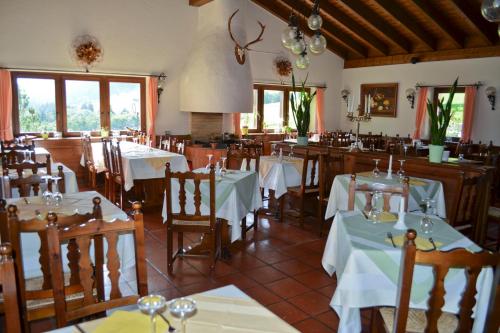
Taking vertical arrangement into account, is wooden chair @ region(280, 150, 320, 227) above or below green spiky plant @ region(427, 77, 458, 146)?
below

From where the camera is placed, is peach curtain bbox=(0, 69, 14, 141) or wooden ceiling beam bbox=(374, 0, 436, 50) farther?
wooden ceiling beam bbox=(374, 0, 436, 50)

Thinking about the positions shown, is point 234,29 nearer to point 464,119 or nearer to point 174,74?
point 174,74

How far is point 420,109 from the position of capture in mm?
10164

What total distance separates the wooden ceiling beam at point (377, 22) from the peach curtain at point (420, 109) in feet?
3.78

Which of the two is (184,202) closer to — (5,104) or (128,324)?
(128,324)

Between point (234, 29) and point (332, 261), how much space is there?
705 centimetres

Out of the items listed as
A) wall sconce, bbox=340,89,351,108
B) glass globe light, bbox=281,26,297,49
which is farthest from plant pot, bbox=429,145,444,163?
wall sconce, bbox=340,89,351,108

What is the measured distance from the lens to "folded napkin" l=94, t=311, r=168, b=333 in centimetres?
141

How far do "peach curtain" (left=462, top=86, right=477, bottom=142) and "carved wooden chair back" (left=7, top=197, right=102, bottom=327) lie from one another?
909cm

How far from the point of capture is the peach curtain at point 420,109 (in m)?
10.1

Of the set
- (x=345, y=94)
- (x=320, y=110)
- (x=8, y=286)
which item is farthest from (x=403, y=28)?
(x=8, y=286)

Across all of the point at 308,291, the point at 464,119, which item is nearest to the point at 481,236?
the point at 308,291

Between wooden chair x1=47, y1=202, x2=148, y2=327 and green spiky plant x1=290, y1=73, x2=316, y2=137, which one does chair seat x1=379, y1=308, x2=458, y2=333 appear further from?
green spiky plant x1=290, y1=73, x2=316, y2=137

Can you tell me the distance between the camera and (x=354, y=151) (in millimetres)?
5492
